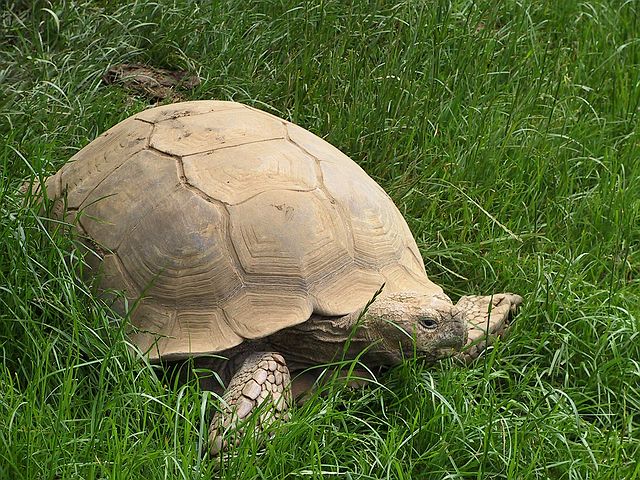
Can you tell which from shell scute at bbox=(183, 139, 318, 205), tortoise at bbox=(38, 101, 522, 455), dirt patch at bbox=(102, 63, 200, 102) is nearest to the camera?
tortoise at bbox=(38, 101, 522, 455)

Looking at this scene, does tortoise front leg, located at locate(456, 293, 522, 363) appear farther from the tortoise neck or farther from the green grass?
the tortoise neck

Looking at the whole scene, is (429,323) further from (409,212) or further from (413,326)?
(409,212)

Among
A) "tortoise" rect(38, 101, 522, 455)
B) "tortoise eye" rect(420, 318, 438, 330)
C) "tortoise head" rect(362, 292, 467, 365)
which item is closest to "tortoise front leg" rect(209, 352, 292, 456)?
"tortoise" rect(38, 101, 522, 455)

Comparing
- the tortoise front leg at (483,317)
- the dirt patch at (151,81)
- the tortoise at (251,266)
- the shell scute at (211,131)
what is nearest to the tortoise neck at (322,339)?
the tortoise at (251,266)

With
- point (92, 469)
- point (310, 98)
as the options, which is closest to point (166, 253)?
point (92, 469)

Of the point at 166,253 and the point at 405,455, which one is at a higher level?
the point at 166,253

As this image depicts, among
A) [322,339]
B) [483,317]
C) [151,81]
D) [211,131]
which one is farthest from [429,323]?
[151,81]

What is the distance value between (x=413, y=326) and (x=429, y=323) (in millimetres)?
51

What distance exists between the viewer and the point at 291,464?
266 cm

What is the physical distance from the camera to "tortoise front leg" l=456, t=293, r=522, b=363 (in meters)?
3.26

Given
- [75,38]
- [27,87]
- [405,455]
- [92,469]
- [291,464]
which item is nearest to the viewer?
[92,469]

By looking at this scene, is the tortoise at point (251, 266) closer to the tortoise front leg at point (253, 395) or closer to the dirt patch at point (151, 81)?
the tortoise front leg at point (253, 395)

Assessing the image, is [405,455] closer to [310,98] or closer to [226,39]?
[310,98]

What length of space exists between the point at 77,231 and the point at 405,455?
1248mm
